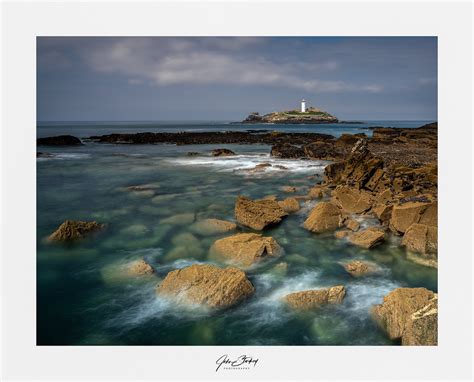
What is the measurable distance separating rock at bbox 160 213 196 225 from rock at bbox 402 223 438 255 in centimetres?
523

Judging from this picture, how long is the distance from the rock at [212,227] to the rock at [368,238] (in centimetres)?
284

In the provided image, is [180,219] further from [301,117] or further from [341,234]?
[301,117]

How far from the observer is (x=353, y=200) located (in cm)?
934

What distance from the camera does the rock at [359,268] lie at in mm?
5746

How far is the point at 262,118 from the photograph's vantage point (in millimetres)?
134000

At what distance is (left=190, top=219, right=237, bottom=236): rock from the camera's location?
307 inches

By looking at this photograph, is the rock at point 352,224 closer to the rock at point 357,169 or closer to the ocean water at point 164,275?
the ocean water at point 164,275

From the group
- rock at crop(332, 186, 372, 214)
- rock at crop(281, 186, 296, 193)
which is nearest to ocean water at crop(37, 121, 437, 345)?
rock at crop(332, 186, 372, 214)

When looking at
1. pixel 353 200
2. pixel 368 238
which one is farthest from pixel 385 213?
pixel 368 238

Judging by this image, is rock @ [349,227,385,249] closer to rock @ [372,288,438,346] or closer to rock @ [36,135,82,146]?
rock @ [372,288,438,346]
